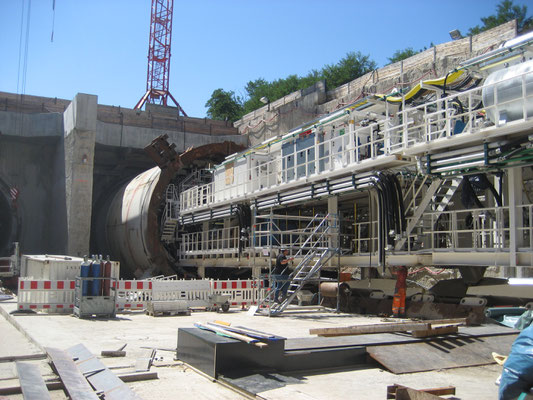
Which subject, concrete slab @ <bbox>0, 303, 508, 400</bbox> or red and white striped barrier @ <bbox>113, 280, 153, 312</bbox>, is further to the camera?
red and white striped barrier @ <bbox>113, 280, 153, 312</bbox>

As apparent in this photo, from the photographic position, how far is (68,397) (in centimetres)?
558

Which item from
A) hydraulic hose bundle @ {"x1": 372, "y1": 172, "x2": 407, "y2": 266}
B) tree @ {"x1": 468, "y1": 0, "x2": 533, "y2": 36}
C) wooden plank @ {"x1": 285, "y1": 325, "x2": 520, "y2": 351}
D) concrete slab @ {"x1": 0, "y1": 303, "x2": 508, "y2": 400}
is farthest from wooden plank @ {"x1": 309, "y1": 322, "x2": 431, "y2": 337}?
tree @ {"x1": 468, "y1": 0, "x2": 533, "y2": 36}

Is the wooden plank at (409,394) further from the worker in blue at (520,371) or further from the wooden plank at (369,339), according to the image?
the wooden plank at (369,339)

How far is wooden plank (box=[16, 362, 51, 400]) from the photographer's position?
17.0 feet

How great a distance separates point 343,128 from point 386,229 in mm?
4129

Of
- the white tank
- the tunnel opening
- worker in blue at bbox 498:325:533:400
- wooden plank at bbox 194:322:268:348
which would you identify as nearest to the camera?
worker in blue at bbox 498:325:533:400

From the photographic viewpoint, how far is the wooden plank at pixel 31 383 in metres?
5.18

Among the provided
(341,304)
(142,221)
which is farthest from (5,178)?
(341,304)

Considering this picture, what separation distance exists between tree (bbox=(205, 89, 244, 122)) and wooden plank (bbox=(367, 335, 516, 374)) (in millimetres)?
59691

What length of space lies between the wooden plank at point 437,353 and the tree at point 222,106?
5969cm

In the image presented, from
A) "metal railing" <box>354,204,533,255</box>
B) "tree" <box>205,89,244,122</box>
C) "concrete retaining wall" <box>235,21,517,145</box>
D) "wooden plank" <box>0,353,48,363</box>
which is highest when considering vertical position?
"tree" <box>205,89,244,122</box>

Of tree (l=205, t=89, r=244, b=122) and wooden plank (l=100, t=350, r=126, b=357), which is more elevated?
tree (l=205, t=89, r=244, b=122)

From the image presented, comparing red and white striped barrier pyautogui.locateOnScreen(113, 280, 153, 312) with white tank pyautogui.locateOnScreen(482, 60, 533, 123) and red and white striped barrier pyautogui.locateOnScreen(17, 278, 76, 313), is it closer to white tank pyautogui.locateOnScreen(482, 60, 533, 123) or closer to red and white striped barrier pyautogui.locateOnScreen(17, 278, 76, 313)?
red and white striped barrier pyautogui.locateOnScreen(17, 278, 76, 313)

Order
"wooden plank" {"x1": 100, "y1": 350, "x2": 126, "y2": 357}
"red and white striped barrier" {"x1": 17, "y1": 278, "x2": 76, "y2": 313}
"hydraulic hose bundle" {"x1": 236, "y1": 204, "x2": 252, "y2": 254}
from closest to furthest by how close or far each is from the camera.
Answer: "wooden plank" {"x1": 100, "y1": 350, "x2": 126, "y2": 357}, "red and white striped barrier" {"x1": 17, "y1": 278, "x2": 76, "y2": 313}, "hydraulic hose bundle" {"x1": 236, "y1": 204, "x2": 252, "y2": 254}
